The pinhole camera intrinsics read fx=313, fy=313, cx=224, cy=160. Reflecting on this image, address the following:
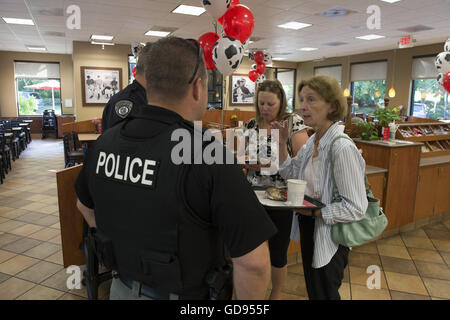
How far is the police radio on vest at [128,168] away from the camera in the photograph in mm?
842

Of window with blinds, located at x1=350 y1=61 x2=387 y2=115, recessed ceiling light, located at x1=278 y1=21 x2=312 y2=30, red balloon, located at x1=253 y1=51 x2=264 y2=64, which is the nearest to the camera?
recessed ceiling light, located at x1=278 y1=21 x2=312 y2=30

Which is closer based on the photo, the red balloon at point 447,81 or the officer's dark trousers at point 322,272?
the officer's dark trousers at point 322,272

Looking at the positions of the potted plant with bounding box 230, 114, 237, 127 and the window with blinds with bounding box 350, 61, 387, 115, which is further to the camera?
the window with blinds with bounding box 350, 61, 387, 115

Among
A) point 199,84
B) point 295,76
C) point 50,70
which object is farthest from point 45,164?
point 295,76

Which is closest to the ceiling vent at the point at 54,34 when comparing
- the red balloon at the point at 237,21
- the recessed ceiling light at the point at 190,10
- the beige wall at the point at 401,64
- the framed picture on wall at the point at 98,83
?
the framed picture on wall at the point at 98,83

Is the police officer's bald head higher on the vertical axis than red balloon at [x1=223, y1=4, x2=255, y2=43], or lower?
lower

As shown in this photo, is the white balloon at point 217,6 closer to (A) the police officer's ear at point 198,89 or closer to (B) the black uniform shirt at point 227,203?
(A) the police officer's ear at point 198,89

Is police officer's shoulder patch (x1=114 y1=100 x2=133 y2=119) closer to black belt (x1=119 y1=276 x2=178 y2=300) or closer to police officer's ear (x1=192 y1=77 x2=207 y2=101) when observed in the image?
police officer's ear (x1=192 y1=77 x2=207 y2=101)

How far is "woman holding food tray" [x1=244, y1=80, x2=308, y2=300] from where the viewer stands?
1972 millimetres

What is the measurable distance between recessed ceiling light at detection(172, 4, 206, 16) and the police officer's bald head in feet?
17.9

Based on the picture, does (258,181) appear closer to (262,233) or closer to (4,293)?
(262,233)

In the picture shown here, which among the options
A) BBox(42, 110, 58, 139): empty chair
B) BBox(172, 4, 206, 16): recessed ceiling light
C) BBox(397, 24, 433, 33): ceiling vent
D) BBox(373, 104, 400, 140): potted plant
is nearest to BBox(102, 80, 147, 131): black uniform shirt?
BBox(373, 104, 400, 140): potted plant

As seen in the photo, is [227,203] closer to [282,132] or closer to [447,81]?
[282,132]
